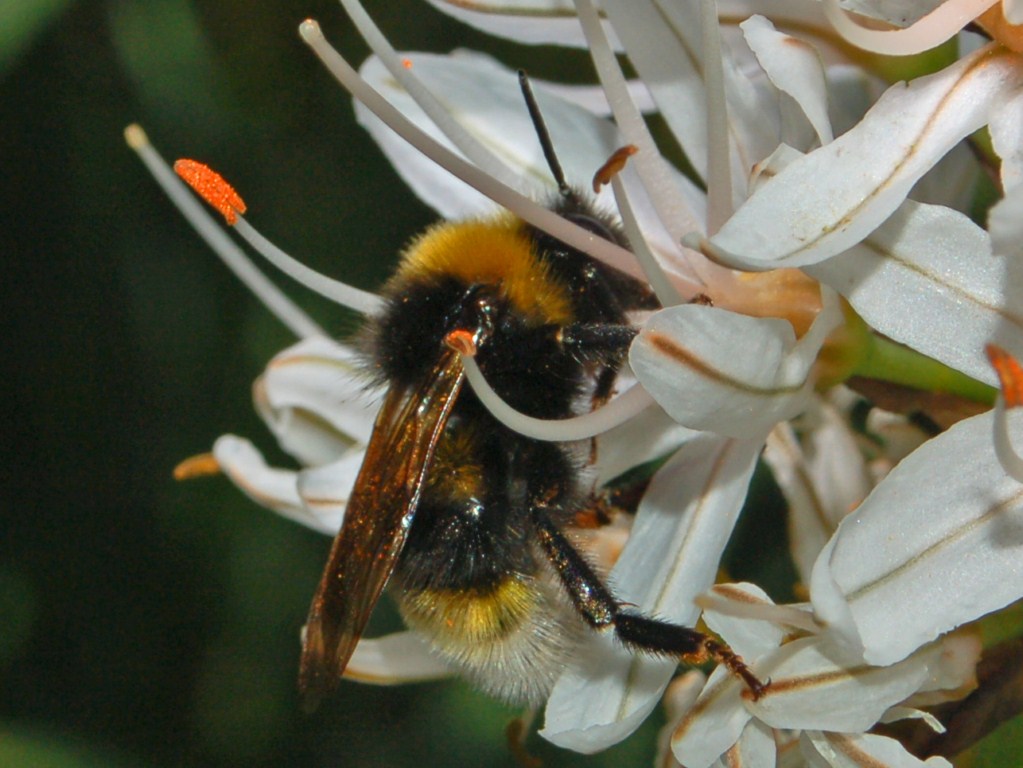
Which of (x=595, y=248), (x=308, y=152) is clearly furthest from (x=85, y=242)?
(x=595, y=248)

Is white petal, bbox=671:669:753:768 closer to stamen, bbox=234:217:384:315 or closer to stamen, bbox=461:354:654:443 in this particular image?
stamen, bbox=461:354:654:443

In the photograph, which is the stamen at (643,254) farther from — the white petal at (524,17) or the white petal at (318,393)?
the white petal at (318,393)

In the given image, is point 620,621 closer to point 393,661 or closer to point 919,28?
point 393,661

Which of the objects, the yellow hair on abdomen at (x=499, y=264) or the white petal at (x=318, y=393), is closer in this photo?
the yellow hair on abdomen at (x=499, y=264)

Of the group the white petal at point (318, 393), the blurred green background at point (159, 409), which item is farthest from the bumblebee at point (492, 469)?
the blurred green background at point (159, 409)

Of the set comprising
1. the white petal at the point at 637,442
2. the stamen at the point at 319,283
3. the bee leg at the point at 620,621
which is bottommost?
the bee leg at the point at 620,621

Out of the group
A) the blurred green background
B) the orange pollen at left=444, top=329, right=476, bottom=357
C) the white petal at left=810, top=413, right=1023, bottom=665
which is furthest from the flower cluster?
the blurred green background

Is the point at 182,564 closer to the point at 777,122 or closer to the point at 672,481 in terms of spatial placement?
the point at 672,481
